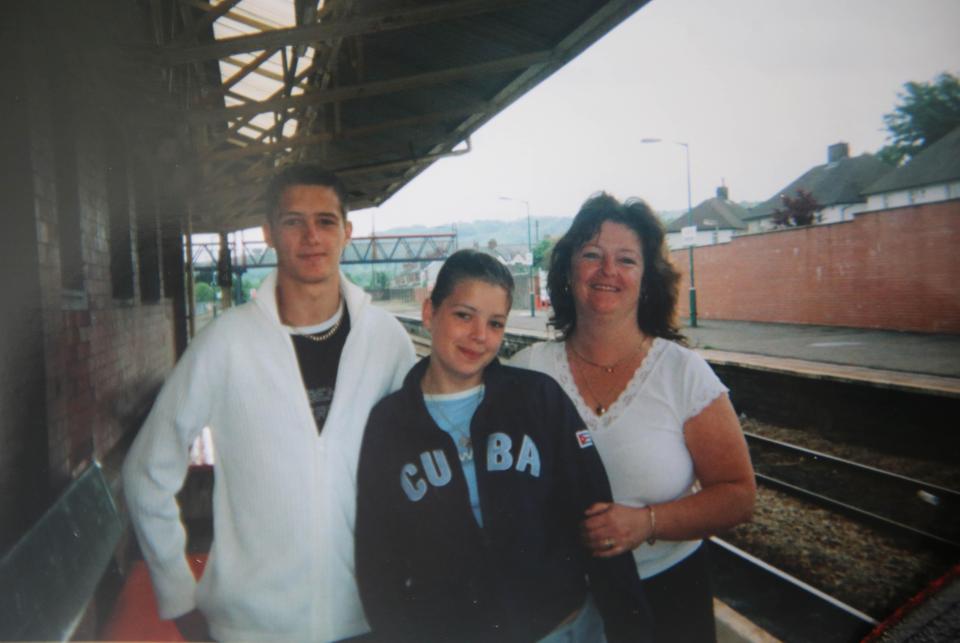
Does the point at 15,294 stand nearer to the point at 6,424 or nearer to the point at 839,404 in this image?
the point at 6,424

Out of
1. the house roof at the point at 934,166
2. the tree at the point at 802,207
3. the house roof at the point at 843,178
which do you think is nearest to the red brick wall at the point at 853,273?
the house roof at the point at 934,166

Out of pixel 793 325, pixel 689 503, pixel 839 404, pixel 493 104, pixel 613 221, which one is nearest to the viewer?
pixel 689 503

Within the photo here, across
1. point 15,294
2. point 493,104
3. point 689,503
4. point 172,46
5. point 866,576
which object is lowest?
point 866,576

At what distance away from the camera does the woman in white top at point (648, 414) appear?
1442mm

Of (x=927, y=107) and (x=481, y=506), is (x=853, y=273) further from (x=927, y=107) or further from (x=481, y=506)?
(x=481, y=506)

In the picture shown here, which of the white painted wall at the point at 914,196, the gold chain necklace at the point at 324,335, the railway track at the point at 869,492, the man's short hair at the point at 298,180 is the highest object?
the white painted wall at the point at 914,196

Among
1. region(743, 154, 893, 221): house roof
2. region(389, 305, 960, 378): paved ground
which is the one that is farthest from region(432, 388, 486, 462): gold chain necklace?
region(743, 154, 893, 221): house roof

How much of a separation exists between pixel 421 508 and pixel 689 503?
2.27 ft

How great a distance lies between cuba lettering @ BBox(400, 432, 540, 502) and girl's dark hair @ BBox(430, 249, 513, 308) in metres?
0.39

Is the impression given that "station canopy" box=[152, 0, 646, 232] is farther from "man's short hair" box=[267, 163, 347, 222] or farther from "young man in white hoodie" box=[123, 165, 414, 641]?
"young man in white hoodie" box=[123, 165, 414, 641]

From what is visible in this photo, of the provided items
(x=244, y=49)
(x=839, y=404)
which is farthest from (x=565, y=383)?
(x=839, y=404)

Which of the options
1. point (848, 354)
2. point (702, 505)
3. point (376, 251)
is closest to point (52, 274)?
point (702, 505)

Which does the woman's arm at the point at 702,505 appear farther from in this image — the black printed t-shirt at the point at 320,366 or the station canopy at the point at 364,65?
the station canopy at the point at 364,65

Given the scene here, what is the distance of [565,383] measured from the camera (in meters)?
1.67
